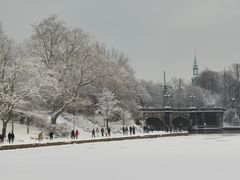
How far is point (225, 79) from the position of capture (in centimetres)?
13912

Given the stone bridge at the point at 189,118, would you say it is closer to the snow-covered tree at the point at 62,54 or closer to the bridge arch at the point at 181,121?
the bridge arch at the point at 181,121

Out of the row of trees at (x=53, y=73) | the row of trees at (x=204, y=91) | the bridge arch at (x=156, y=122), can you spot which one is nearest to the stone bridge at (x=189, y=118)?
the bridge arch at (x=156, y=122)

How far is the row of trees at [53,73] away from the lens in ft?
174

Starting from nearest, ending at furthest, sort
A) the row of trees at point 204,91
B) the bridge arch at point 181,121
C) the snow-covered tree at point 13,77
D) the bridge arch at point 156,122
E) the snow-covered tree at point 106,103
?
the snow-covered tree at point 13,77, the snow-covered tree at point 106,103, the bridge arch at point 156,122, the bridge arch at point 181,121, the row of trees at point 204,91

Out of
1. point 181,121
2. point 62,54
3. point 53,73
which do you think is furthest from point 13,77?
point 181,121

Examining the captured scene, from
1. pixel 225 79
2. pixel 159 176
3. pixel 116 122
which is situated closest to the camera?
pixel 159 176

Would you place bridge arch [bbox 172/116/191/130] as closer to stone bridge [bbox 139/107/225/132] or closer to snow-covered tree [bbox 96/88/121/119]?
stone bridge [bbox 139/107/225/132]

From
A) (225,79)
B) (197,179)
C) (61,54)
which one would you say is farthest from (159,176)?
(225,79)

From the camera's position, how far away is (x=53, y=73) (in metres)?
60.7

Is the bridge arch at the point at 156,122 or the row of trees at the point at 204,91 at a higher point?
the row of trees at the point at 204,91

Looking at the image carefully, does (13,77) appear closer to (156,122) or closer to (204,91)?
(156,122)

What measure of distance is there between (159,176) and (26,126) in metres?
44.4

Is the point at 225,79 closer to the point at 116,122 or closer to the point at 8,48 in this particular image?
the point at 116,122

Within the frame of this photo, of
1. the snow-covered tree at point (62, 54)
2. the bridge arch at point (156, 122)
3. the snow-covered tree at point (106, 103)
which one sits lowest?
the bridge arch at point (156, 122)
